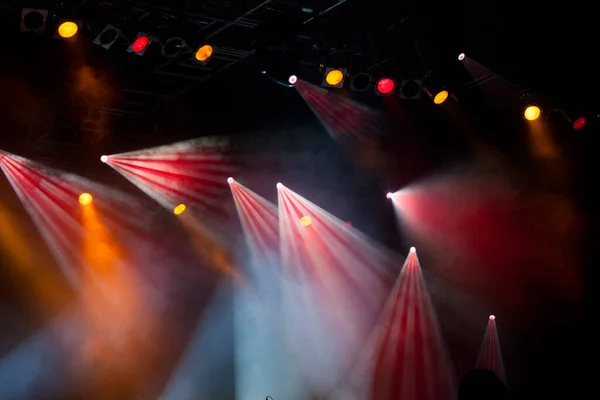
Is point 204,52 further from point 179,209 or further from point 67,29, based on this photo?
point 179,209

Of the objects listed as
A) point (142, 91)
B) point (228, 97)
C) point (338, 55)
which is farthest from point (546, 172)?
point (142, 91)

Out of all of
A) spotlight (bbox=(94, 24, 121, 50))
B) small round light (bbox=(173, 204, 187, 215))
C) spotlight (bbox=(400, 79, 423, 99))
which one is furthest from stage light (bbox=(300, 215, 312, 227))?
spotlight (bbox=(94, 24, 121, 50))

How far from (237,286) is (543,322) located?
3.88 m

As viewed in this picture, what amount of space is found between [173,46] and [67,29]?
0.83 m

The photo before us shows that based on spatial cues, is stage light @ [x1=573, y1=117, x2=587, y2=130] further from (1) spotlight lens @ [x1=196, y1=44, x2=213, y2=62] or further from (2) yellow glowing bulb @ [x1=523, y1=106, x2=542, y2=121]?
(1) spotlight lens @ [x1=196, y1=44, x2=213, y2=62]

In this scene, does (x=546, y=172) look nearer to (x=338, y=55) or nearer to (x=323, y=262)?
(x=323, y=262)

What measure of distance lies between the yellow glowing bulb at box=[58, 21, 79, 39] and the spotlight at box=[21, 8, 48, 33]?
128 millimetres

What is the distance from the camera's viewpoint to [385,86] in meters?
5.79

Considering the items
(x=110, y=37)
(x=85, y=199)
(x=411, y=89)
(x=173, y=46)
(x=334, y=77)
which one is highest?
(x=411, y=89)

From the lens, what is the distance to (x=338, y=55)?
5.66 meters

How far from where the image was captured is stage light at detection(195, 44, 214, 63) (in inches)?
202

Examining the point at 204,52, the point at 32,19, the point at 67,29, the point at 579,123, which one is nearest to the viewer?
the point at 32,19

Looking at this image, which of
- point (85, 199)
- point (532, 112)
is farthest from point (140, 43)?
point (532, 112)

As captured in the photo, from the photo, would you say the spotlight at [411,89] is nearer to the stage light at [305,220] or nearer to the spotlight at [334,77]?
the spotlight at [334,77]
